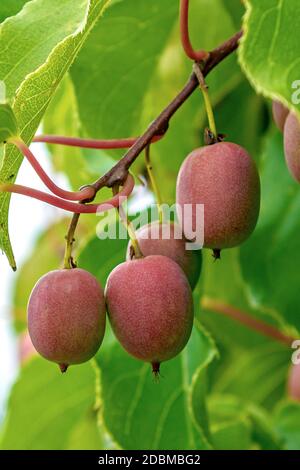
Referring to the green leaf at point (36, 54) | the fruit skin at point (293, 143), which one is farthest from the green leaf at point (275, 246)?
the green leaf at point (36, 54)

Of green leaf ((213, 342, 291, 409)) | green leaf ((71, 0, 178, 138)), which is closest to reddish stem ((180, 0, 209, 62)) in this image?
green leaf ((71, 0, 178, 138))

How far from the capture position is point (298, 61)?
0.78m

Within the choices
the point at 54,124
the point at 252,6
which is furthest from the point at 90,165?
the point at 252,6

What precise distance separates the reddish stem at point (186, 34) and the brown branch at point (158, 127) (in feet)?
0.05

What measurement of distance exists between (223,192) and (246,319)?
101 cm

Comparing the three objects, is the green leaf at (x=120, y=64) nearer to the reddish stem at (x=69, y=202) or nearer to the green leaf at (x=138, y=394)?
the green leaf at (x=138, y=394)

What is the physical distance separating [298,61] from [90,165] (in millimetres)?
707

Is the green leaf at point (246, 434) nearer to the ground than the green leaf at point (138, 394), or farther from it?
nearer to the ground

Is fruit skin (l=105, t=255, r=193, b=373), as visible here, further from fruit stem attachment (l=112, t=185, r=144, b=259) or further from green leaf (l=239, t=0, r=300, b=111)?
green leaf (l=239, t=0, r=300, b=111)

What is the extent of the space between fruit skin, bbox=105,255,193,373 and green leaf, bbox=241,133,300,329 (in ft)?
2.02

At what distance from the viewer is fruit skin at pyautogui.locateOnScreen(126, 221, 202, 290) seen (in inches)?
37.7

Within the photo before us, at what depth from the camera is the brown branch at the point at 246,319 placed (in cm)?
186

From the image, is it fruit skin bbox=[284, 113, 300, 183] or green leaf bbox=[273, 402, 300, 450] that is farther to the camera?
green leaf bbox=[273, 402, 300, 450]

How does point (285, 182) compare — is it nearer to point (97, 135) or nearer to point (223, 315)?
point (97, 135)
